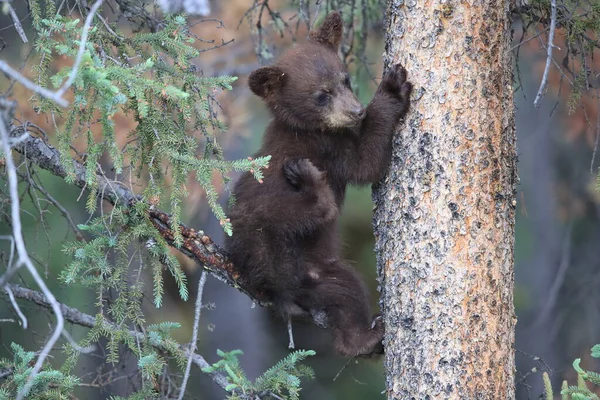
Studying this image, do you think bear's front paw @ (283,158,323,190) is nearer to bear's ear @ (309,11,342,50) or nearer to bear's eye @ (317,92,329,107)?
bear's eye @ (317,92,329,107)

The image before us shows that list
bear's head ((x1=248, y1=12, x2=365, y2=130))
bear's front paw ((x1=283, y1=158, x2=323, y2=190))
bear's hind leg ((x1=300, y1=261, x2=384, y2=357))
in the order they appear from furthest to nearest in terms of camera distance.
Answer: bear's head ((x1=248, y1=12, x2=365, y2=130)), bear's front paw ((x1=283, y1=158, x2=323, y2=190)), bear's hind leg ((x1=300, y1=261, x2=384, y2=357))

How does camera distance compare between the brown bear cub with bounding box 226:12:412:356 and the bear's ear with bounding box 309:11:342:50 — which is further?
the bear's ear with bounding box 309:11:342:50

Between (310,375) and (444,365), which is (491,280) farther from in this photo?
(310,375)

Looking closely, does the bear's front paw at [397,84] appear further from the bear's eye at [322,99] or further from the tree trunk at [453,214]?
the bear's eye at [322,99]

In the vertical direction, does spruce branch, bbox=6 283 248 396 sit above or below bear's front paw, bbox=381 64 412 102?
below

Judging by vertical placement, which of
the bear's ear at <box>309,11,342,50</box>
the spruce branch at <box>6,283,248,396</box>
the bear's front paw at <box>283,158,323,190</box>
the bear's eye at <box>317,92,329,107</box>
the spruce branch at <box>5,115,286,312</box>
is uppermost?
the bear's ear at <box>309,11,342,50</box>

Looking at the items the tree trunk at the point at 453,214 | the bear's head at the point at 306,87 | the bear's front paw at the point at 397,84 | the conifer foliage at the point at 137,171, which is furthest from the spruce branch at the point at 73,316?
the bear's front paw at the point at 397,84

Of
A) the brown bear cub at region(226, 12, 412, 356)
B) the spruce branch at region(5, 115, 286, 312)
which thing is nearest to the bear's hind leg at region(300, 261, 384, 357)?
the brown bear cub at region(226, 12, 412, 356)

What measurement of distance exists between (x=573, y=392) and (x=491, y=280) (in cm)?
68

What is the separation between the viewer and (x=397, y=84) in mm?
3961

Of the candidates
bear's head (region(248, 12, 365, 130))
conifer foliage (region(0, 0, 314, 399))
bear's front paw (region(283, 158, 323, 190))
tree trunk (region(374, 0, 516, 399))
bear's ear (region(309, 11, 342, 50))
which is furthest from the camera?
bear's ear (region(309, 11, 342, 50))

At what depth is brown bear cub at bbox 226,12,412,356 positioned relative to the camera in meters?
4.22

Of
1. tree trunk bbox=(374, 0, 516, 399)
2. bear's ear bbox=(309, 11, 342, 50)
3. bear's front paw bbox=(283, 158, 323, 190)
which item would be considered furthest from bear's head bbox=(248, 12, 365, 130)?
→ tree trunk bbox=(374, 0, 516, 399)

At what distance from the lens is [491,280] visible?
3764 millimetres
